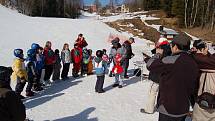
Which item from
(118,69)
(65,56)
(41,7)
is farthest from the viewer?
(41,7)

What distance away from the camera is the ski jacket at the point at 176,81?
4.58 metres

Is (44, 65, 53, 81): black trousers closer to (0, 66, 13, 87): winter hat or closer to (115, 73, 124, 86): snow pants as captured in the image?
(115, 73, 124, 86): snow pants

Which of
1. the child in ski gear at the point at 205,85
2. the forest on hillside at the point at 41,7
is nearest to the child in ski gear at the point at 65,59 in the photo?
the child in ski gear at the point at 205,85

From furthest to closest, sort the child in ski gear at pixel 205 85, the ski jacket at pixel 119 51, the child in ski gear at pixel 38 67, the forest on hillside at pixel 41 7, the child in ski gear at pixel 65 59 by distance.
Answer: the forest on hillside at pixel 41 7, the child in ski gear at pixel 65 59, the ski jacket at pixel 119 51, the child in ski gear at pixel 38 67, the child in ski gear at pixel 205 85

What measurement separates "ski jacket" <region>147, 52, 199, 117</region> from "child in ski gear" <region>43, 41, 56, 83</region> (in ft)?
23.4

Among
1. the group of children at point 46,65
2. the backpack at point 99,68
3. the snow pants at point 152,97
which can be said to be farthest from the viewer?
the backpack at point 99,68

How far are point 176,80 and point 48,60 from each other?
294 inches

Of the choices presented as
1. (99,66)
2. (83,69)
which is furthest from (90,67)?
(99,66)

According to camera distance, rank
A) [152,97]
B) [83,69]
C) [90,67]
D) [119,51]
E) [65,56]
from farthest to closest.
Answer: [90,67] < [83,69] < [65,56] < [119,51] < [152,97]

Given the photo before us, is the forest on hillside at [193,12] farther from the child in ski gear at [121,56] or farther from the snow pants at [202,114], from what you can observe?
the snow pants at [202,114]

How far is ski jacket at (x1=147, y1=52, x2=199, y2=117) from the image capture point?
15.0 ft

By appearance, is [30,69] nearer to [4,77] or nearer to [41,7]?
[4,77]

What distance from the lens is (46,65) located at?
451 inches

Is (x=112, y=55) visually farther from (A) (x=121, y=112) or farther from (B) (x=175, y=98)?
(B) (x=175, y=98)
